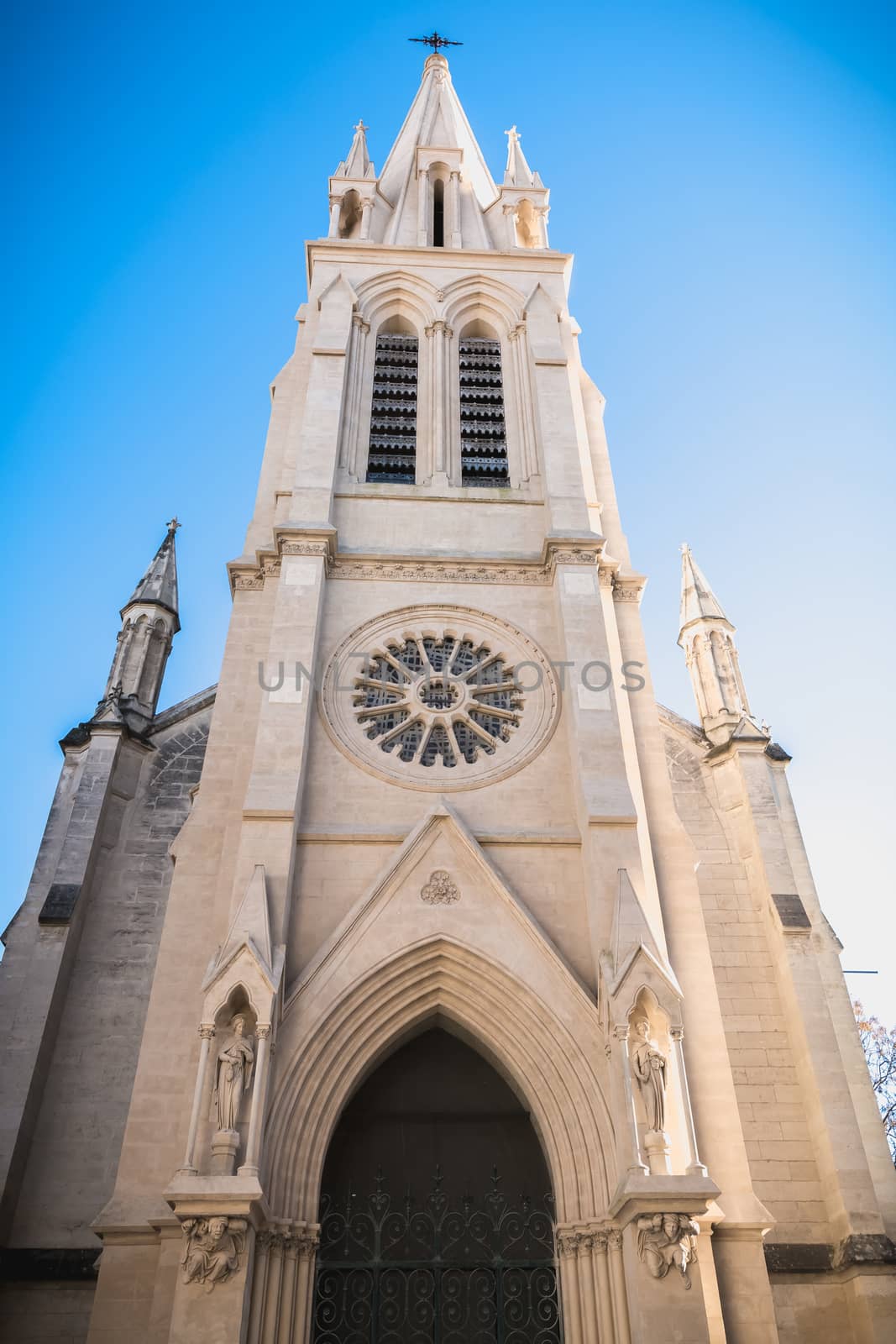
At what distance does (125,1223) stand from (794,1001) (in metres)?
9.08

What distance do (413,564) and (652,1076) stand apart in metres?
8.97

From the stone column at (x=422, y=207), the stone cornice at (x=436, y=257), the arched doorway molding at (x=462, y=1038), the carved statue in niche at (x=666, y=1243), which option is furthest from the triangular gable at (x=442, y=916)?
the stone column at (x=422, y=207)

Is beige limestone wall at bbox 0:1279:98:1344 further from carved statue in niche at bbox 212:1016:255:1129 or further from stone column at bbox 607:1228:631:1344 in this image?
stone column at bbox 607:1228:631:1344

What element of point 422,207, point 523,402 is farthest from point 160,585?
point 422,207

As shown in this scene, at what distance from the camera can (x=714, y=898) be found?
1659 centimetres

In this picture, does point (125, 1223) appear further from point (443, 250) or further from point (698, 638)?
point (443, 250)

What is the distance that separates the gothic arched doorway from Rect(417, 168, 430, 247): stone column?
704 inches

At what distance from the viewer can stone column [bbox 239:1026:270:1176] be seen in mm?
10523

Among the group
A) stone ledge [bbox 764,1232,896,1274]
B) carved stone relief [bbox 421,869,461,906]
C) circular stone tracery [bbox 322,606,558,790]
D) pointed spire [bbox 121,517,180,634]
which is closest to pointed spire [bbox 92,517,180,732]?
pointed spire [bbox 121,517,180,634]

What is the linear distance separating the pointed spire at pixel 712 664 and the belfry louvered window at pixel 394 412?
5.75 meters

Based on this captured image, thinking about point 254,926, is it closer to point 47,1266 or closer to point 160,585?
point 47,1266

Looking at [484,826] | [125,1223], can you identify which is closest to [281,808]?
[484,826]

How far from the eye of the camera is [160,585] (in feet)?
64.5

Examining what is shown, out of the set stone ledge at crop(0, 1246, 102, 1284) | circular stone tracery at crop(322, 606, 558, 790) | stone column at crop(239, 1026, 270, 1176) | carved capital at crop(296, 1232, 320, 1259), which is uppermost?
circular stone tracery at crop(322, 606, 558, 790)
